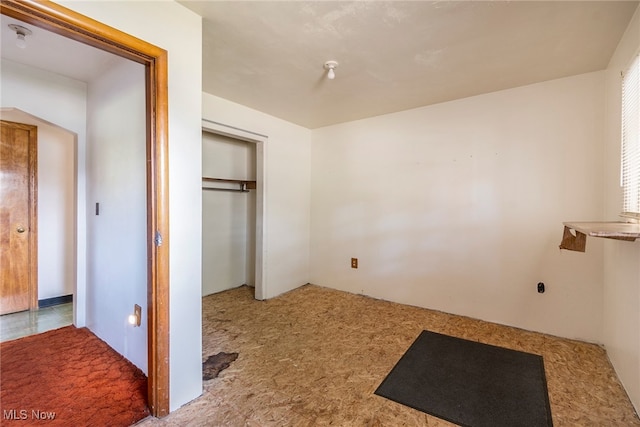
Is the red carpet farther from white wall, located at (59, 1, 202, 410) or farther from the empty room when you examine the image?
white wall, located at (59, 1, 202, 410)

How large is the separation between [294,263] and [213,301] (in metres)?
1.12

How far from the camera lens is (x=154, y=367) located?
1.53 meters

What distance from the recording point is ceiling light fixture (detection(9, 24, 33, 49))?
5.68 feet

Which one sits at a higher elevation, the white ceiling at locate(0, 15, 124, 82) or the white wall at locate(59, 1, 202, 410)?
the white ceiling at locate(0, 15, 124, 82)

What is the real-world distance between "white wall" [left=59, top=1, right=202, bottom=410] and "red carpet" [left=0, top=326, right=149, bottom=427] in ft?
1.14

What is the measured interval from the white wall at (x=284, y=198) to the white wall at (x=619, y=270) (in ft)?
10.1

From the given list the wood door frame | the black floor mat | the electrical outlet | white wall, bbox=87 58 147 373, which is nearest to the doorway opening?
white wall, bbox=87 58 147 373

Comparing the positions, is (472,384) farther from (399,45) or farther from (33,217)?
(33,217)

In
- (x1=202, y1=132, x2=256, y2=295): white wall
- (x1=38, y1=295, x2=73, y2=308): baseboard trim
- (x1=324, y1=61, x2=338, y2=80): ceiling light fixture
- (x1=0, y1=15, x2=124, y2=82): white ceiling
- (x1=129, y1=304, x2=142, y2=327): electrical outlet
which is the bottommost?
(x1=38, y1=295, x2=73, y2=308): baseboard trim

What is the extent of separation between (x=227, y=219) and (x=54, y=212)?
1913 millimetres

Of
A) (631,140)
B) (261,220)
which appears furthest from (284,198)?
(631,140)

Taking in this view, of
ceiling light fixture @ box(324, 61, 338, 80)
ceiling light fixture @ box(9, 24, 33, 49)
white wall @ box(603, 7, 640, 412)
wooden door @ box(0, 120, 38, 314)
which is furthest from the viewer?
wooden door @ box(0, 120, 38, 314)

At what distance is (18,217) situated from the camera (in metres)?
3.08

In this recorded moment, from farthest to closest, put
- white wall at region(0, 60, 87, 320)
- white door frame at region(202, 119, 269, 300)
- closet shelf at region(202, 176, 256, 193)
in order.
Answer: closet shelf at region(202, 176, 256, 193), white door frame at region(202, 119, 269, 300), white wall at region(0, 60, 87, 320)
